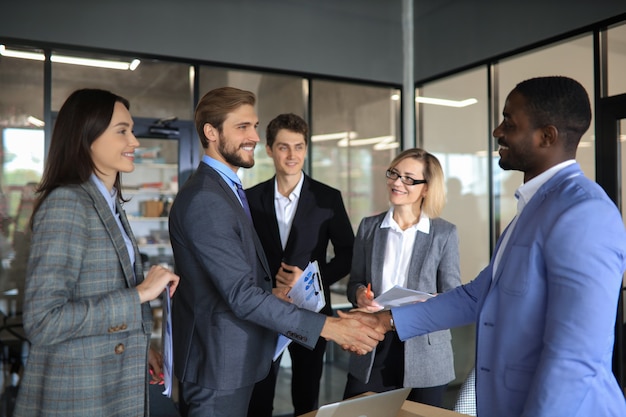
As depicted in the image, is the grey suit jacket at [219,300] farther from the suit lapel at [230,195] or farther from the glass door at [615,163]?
the glass door at [615,163]

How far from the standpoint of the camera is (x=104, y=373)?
167cm

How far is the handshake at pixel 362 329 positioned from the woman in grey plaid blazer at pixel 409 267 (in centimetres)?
22

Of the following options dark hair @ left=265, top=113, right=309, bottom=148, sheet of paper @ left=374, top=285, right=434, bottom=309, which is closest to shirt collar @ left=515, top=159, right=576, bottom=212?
sheet of paper @ left=374, top=285, right=434, bottom=309

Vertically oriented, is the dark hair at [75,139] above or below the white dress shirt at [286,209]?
above

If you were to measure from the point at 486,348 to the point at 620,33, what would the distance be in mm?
3381

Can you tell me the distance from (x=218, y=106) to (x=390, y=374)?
57.9 inches

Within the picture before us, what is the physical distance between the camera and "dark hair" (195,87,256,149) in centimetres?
225

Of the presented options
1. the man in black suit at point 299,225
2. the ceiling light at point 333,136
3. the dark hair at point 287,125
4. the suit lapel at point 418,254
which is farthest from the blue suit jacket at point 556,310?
the ceiling light at point 333,136

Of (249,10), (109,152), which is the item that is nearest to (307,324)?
(109,152)

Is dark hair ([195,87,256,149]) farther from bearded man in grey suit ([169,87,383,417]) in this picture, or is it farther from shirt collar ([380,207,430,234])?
shirt collar ([380,207,430,234])

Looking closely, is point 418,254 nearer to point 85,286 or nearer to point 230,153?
point 230,153

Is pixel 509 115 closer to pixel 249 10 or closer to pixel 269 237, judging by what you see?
pixel 269 237

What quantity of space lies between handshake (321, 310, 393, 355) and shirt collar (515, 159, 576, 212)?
2.92 feet

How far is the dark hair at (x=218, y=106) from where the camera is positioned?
2254 millimetres
